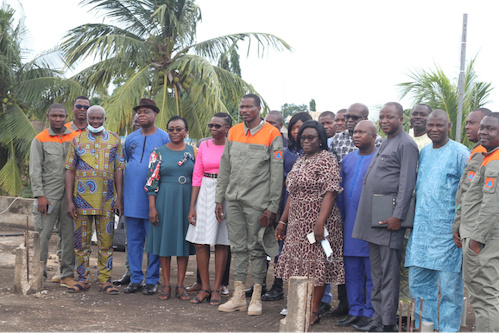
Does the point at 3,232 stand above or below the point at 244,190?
below

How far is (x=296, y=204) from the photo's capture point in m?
5.62

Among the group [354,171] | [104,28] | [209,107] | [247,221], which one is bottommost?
[247,221]

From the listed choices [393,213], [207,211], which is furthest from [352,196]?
[207,211]

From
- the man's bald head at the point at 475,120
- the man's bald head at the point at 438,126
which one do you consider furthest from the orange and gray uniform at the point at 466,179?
the man's bald head at the point at 475,120

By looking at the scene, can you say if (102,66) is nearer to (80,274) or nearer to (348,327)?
(80,274)

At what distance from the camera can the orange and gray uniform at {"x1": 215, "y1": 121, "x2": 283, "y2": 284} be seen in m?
5.95

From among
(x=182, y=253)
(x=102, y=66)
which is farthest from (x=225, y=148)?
(x=102, y=66)

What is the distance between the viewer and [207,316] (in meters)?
5.82

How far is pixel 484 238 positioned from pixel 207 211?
2.95 m

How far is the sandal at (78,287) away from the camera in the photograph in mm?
6697

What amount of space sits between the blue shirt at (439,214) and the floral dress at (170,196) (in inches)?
103

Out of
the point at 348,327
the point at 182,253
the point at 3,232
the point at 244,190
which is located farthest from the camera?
the point at 3,232

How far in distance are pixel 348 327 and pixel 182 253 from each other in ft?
6.64

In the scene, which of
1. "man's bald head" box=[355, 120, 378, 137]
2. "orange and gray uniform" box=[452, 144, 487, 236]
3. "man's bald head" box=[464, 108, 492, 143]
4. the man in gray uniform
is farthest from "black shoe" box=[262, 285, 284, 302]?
"man's bald head" box=[464, 108, 492, 143]
